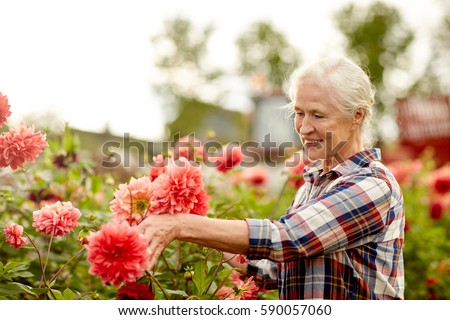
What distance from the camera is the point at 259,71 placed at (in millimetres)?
→ 36031

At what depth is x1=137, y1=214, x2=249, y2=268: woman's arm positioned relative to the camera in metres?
1.58

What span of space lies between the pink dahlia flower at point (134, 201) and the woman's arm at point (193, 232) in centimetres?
6

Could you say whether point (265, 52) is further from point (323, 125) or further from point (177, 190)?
point (177, 190)

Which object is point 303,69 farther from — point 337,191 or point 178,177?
point 178,177

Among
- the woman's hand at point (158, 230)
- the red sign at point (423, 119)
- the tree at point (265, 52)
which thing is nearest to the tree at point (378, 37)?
the tree at point (265, 52)

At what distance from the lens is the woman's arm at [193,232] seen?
158cm

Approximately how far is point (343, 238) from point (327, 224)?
7 cm

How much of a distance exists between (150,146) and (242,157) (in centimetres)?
102

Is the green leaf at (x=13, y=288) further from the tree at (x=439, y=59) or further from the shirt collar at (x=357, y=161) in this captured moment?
the tree at (x=439, y=59)

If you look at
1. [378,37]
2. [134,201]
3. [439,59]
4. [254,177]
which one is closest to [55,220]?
[134,201]

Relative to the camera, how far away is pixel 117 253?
1452 mm

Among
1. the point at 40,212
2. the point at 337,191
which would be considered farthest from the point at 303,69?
the point at 40,212

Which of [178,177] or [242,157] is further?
[242,157]

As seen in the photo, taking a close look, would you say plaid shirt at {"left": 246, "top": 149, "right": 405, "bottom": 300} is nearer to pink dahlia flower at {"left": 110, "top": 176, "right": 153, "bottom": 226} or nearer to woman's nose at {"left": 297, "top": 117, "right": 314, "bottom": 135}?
woman's nose at {"left": 297, "top": 117, "right": 314, "bottom": 135}
